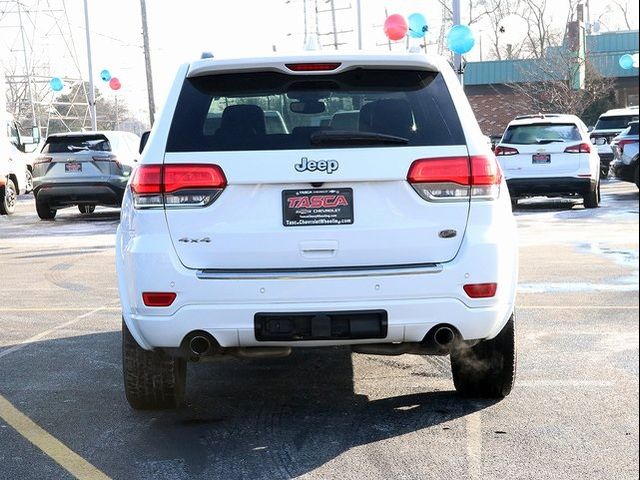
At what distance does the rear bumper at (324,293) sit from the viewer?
4422 millimetres

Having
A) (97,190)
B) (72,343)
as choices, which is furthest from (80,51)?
(72,343)

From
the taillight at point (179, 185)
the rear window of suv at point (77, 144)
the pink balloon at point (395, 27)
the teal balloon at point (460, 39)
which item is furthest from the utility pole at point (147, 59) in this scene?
the taillight at point (179, 185)

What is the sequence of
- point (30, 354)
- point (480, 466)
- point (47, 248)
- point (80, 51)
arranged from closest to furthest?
1. point (480, 466)
2. point (30, 354)
3. point (47, 248)
4. point (80, 51)

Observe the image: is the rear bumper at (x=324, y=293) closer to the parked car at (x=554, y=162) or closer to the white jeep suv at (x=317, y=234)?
the white jeep suv at (x=317, y=234)

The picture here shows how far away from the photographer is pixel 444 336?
179 inches

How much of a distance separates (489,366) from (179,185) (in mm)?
1897

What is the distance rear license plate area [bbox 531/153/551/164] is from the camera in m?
17.1

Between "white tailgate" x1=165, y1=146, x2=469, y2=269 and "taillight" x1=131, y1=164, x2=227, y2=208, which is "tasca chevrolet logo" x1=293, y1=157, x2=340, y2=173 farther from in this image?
"taillight" x1=131, y1=164, x2=227, y2=208

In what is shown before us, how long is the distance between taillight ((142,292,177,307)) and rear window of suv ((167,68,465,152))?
2.16ft

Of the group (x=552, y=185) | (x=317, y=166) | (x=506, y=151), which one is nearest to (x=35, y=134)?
(x=506, y=151)

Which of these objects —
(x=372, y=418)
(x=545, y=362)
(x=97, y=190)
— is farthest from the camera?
(x=97, y=190)

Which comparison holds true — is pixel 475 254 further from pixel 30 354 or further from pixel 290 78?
pixel 30 354

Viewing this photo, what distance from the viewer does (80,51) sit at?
6794 centimetres

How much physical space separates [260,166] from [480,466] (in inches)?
63.7
